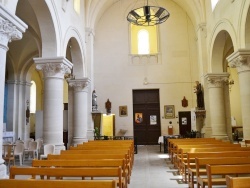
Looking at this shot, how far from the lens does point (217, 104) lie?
14258 mm

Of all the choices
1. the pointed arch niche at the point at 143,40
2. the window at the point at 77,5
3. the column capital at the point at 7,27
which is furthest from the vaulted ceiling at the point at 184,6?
the column capital at the point at 7,27

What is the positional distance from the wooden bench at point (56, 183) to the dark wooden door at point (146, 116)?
615 inches

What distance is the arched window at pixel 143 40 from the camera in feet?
63.7

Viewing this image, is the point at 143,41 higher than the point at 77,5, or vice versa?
the point at 77,5

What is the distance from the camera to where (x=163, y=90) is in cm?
1848

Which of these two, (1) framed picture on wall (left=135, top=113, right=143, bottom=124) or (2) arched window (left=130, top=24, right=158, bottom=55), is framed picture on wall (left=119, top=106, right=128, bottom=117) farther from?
(2) arched window (left=130, top=24, right=158, bottom=55)

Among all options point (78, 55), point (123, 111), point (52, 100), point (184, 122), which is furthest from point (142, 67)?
point (52, 100)

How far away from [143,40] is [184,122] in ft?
21.2

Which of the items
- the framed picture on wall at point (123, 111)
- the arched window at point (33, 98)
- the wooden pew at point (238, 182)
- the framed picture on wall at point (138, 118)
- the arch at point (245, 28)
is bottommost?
the wooden pew at point (238, 182)

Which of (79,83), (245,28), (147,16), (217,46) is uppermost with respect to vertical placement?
(147,16)

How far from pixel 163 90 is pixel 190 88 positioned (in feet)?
5.94

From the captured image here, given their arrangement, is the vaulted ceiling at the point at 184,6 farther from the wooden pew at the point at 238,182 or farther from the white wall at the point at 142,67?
the wooden pew at the point at 238,182

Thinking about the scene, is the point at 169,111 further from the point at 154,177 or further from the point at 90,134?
the point at 154,177

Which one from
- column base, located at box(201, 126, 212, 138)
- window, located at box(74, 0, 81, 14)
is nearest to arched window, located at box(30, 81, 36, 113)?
window, located at box(74, 0, 81, 14)
